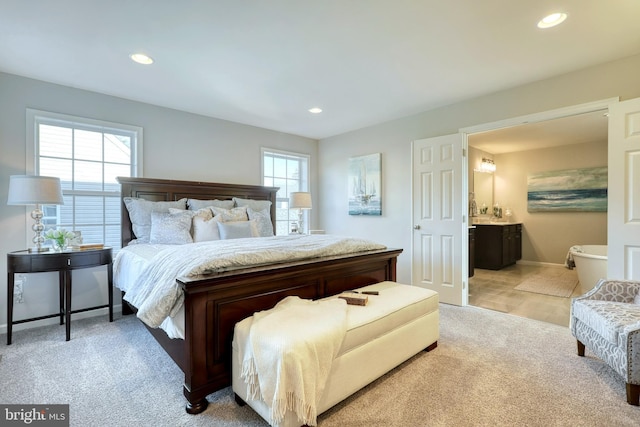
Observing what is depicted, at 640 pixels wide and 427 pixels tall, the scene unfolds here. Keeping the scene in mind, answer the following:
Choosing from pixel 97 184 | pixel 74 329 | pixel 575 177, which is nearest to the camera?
pixel 74 329

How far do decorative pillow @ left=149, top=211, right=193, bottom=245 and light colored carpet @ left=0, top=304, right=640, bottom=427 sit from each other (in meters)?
0.93

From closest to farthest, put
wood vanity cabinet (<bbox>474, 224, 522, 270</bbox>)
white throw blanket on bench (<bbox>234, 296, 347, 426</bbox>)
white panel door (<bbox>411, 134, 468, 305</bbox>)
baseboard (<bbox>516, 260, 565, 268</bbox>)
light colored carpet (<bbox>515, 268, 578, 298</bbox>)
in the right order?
white throw blanket on bench (<bbox>234, 296, 347, 426</bbox>) < white panel door (<bbox>411, 134, 468, 305</bbox>) < light colored carpet (<bbox>515, 268, 578, 298</bbox>) < wood vanity cabinet (<bbox>474, 224, 522, 270</bbox>) < baseboard (<bbox>516, 260, 565, 268</bbox>)

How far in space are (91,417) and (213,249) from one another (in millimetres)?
1113

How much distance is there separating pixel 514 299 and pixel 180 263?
406 centimetres

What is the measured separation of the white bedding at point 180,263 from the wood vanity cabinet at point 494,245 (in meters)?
4.09

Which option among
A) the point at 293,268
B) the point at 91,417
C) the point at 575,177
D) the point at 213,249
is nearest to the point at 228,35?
the point at 213,249

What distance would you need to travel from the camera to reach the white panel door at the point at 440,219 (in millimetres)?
3607

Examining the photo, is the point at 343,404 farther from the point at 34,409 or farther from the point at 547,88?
the point at 547,88

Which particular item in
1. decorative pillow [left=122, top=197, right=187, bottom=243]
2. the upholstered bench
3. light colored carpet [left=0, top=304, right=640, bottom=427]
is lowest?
light colored carpet [left=0, top=304, right=640, bottom=427]

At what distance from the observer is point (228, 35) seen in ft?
7.38

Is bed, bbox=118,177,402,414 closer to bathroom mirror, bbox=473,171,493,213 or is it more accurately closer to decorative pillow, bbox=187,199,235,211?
decorative pillow, bbox=187,199,235,211

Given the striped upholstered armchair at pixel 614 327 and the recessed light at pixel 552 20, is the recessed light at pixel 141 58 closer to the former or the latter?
the recessed light at pixel 552 20

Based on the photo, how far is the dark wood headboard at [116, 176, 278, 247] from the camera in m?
3.36

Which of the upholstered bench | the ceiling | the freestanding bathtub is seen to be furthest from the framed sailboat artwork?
the freestanding bathtub
